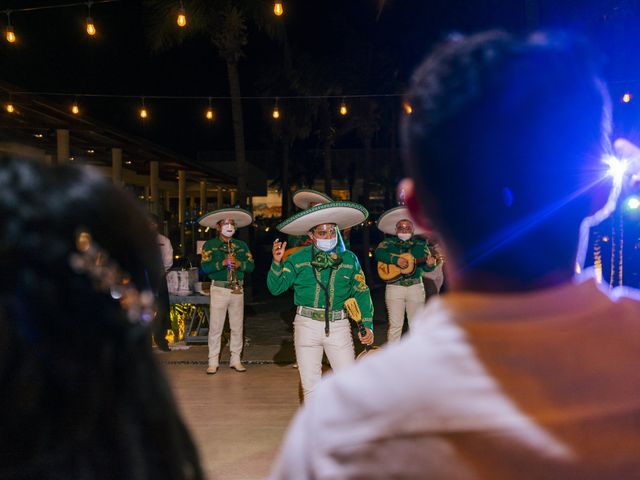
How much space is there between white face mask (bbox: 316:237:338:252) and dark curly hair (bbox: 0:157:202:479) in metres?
5.55

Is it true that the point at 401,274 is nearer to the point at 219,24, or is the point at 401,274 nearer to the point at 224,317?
the point at 224,317

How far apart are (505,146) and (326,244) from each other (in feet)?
18.7

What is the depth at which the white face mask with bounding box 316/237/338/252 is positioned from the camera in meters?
6.83

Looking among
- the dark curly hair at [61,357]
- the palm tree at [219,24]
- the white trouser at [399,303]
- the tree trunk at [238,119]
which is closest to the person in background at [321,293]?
the white trouser at [399,303]

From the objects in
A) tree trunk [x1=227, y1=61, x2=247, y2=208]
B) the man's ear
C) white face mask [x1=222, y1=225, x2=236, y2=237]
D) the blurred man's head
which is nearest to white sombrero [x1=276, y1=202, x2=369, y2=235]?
white face mask [x1=222, y1=225, x2=236, y2=237]

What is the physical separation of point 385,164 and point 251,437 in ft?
173

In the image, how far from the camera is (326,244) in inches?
270

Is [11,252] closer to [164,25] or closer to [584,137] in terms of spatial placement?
[584,137]

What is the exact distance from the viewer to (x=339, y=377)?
42.8 inches

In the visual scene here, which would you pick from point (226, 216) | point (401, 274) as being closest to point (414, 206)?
point (401, 274)

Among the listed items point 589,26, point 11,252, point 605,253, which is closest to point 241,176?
point 589,26

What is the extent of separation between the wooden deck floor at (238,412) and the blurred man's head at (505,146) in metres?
3.83

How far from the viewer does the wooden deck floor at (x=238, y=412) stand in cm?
585

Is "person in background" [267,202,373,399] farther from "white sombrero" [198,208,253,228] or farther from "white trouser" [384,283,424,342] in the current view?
"white sombrero" [198,208,253,228]
